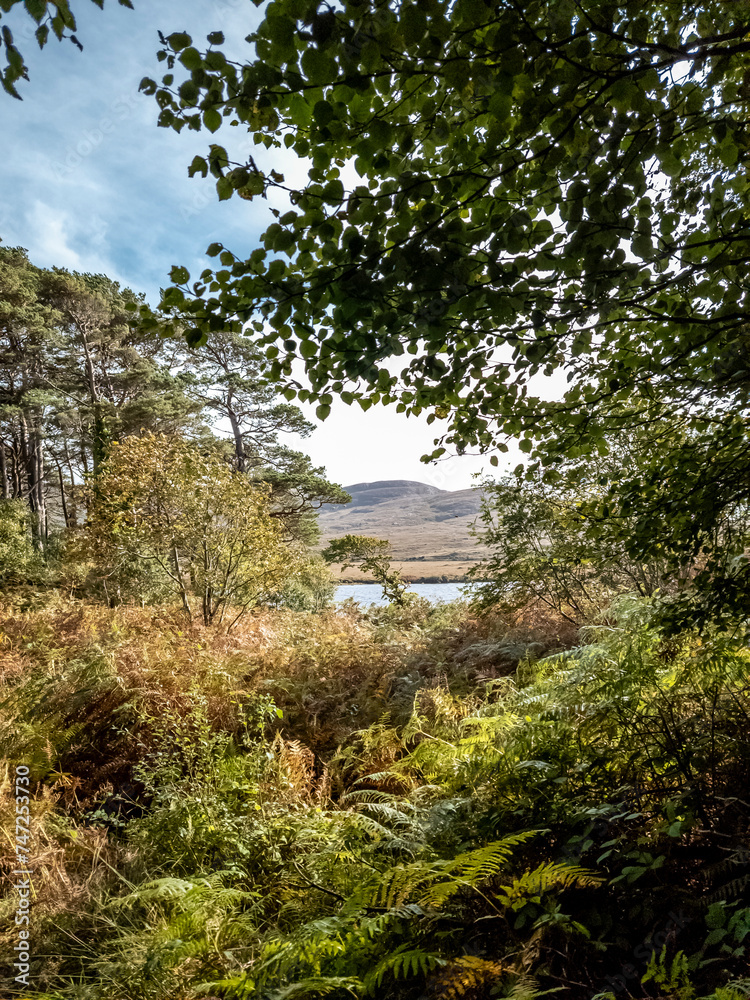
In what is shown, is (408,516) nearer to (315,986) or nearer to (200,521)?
(200,521)

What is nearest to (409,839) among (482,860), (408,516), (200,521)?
(482,860)

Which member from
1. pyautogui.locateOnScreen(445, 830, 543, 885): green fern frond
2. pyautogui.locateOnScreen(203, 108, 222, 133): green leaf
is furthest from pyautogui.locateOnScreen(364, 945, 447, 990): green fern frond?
pyautogui.locateOnScreen(203, 108, 222, 133): green leaf

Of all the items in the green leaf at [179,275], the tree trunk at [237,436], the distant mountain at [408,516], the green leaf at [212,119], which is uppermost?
the tree trunk at [237,436]

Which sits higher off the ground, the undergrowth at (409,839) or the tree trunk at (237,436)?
the tree trunk at (237,436)

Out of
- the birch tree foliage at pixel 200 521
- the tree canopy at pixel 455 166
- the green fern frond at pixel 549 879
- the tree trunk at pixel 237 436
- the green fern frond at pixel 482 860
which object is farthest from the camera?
the tree trunk at pixel 237 436

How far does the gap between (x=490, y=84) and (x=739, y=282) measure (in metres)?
1.42

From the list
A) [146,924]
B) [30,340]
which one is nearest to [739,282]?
[146,924]

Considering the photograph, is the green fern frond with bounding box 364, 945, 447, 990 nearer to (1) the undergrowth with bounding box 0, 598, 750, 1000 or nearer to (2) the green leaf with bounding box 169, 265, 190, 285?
(1) the undergrowth with bounding box 0, 598, 750, 1000

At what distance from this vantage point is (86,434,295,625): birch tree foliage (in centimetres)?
876

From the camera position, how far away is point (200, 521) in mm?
8734

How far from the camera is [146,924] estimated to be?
278 centimetres

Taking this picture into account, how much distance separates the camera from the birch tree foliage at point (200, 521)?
8758 millimetres

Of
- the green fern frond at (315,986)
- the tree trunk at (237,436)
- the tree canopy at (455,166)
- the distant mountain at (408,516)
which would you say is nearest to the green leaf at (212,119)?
the tree canopy at (455,166)

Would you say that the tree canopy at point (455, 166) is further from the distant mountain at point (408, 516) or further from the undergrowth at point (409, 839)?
the distant mountain at point (408, 516)
